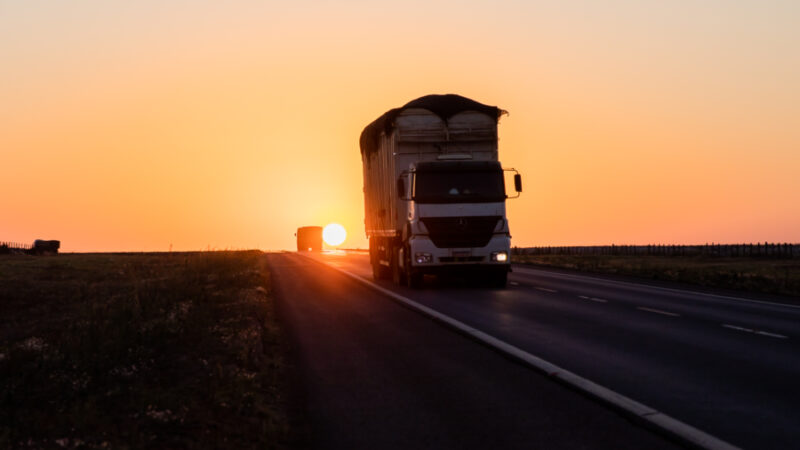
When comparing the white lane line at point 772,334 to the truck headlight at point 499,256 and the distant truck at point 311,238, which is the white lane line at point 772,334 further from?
the distant truck at point 311,238

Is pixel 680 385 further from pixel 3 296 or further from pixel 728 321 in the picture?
pixel 3 296

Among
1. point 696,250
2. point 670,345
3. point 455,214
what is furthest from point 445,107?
point 696,250

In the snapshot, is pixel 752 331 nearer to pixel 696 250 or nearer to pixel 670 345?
pixel 670 345

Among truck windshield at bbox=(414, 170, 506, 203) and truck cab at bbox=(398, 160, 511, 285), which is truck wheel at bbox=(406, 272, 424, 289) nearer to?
truck cab at bbox=(398, 160, 511, 285)

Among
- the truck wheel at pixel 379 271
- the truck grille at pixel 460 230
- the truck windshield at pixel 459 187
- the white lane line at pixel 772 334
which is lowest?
the white lane line at pixel 772 334

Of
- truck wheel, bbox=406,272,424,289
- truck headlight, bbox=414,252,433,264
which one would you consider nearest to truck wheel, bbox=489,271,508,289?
truck wheel, bbox=406,272,424,289

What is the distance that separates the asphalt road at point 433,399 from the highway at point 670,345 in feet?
0.69

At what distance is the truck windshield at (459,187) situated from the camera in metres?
22.0

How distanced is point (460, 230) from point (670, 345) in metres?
11.2

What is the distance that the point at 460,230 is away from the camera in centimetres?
2209

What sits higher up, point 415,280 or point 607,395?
point 415,280

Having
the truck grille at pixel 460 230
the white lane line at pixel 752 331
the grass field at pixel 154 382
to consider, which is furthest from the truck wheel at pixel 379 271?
the white lane line at pixel 752 331

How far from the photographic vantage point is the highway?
695 centimetres

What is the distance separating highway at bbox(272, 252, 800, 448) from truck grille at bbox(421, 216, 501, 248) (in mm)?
1330
